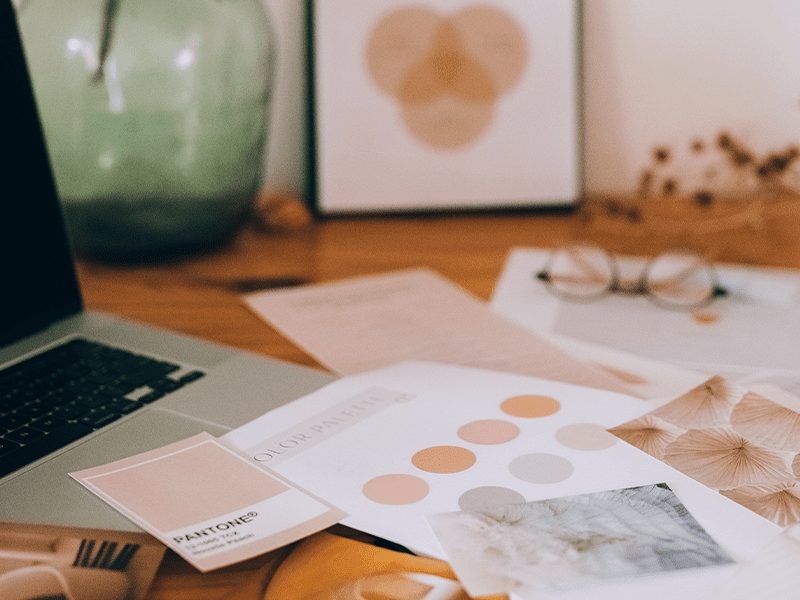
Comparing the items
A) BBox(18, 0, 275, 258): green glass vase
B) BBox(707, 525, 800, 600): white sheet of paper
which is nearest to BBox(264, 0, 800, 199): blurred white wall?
BBox(18, 0, 275, 258): green glass vase

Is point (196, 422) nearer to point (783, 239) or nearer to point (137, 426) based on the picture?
point (137, 426)

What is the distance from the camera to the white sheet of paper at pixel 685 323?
63cm

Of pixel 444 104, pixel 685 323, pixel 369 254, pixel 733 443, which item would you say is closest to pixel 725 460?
pixel 733 443

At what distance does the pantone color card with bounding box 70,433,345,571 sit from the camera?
397 millimetres

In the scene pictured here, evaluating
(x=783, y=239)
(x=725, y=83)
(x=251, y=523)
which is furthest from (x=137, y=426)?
(x=725, y=83)

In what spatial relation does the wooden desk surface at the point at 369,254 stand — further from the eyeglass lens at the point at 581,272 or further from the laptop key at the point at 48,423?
the laptop key at the point at 48,423

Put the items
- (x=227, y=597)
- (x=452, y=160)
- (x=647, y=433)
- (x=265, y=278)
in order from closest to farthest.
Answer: (x=227, y=597)
(x=647, y=433)
(x=265, y=278)
(x=452, y=160)

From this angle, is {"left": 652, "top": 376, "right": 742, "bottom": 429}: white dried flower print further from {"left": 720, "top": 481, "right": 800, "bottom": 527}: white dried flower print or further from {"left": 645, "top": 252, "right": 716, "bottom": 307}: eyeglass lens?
{"left": 645, "top": 252, "right": 716, "bottom": 307}: eyeglass lens

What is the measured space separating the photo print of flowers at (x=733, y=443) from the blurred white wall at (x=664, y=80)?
2.16 ft

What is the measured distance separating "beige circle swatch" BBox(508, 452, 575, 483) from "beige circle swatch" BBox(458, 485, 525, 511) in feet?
0.05

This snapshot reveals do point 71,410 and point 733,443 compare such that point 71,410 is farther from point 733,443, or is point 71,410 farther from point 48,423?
point 733,443

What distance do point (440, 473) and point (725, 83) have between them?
0.85 meters

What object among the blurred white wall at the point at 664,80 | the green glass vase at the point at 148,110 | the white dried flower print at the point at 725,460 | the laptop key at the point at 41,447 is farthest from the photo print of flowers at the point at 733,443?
the blurred white wall at the point at 664,80

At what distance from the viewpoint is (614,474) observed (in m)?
0.44
